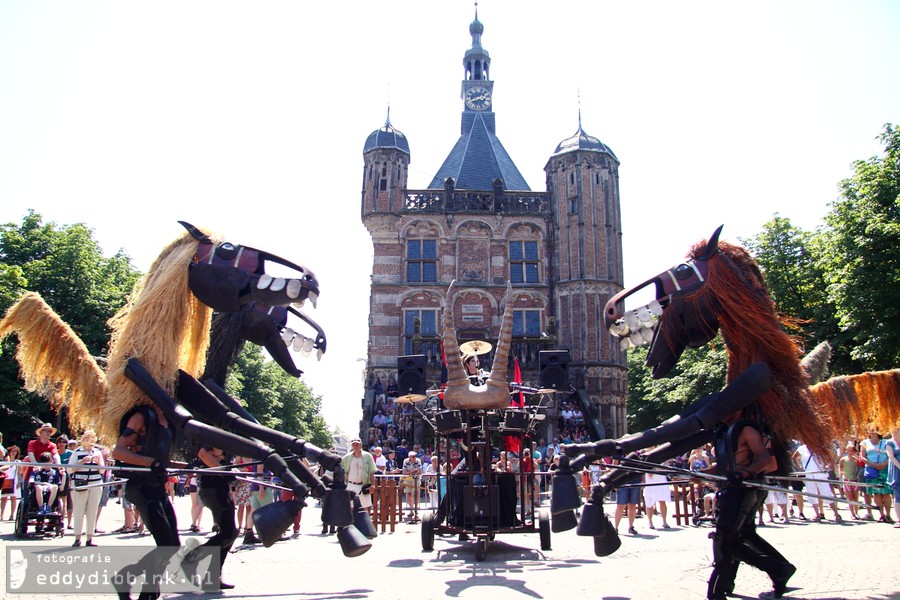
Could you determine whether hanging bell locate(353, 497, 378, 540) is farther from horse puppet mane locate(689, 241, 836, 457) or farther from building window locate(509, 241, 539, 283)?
building window locate(509, 241, 539, 283)

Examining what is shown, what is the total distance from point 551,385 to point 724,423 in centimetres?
1733

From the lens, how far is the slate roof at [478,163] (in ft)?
114

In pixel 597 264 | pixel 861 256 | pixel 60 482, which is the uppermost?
pixel 597 264

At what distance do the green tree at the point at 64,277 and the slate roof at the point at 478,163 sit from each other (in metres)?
15.7

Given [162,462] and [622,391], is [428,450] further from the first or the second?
[162,462]

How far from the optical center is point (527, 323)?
3114 centimetres

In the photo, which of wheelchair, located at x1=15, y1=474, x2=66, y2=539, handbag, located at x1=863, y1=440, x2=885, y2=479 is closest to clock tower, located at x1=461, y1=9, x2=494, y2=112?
handbag, located at x1=863, y1=440, x2=885, y2=479

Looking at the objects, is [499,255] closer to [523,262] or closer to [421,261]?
[523,262]

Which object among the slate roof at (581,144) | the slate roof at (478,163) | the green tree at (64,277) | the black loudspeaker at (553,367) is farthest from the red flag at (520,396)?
the slate roof at (478,163)

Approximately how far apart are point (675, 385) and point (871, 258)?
1773cm

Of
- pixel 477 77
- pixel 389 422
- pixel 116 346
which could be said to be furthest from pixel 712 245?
pixel 477 77

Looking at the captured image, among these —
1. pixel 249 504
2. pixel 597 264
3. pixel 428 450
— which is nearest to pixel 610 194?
pixel 597 264

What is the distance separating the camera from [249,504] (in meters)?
12.4

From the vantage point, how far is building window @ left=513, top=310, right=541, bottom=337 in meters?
30.9
